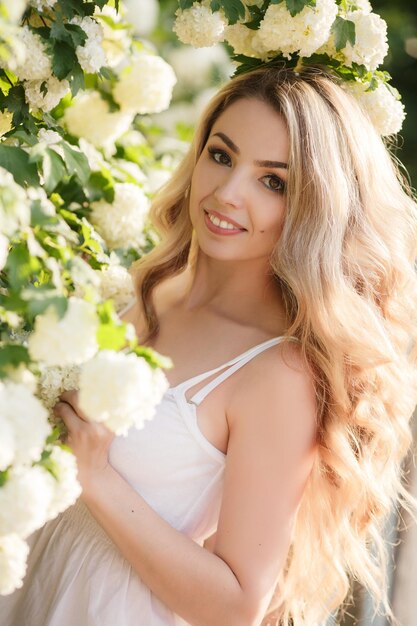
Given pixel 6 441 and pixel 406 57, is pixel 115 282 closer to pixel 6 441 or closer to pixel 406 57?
pixel 6 441

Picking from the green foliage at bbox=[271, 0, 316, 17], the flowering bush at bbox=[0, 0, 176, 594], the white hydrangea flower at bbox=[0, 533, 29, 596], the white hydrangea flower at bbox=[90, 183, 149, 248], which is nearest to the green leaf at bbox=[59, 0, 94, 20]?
the flowering bush at bbox=[0, 0, 176, 594]

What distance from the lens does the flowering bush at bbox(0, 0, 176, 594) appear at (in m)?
1.08

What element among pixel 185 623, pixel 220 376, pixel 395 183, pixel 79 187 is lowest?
pixel 185 623

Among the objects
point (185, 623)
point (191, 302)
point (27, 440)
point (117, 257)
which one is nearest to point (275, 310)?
point (191, 302)

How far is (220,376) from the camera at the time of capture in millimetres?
1962

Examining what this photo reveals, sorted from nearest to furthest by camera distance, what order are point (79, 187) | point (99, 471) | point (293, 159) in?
point (99, 471), point (293, 159), point (79, 187)

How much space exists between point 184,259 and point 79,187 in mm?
512

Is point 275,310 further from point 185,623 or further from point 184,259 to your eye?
point 185,623

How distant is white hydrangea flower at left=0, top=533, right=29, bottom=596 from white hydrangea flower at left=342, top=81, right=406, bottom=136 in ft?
4.52

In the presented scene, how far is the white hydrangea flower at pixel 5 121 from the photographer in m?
1.65

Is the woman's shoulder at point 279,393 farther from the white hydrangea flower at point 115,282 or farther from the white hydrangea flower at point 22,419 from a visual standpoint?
the white hydrangea flower at point 22,419

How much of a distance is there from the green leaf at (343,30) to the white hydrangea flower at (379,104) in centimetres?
15

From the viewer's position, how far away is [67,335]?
41.7 inches

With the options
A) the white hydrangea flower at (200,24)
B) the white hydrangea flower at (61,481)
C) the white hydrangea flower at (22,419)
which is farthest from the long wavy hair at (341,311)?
the white hydrangea flower at (22,419)
